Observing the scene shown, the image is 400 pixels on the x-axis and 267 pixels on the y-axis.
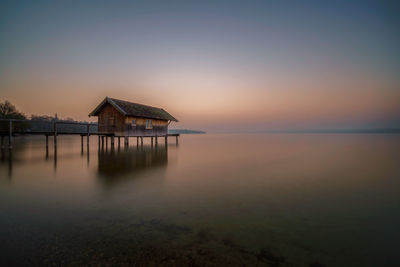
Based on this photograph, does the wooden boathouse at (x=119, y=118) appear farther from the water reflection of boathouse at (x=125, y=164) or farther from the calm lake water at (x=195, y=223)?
the calm lake water at (x=195, y=223)

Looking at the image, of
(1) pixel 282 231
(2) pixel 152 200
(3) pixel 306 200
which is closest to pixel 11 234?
(2) pixel 152 200

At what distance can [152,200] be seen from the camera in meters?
6.65

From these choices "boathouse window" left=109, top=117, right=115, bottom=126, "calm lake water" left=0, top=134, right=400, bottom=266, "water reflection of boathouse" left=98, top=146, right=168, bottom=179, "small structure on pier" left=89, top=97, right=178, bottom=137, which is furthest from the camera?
"boathouse window" left=109, top=117, right=115, bottom=126

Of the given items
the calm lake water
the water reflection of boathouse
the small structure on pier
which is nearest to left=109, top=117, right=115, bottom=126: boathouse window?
the small structure on pier

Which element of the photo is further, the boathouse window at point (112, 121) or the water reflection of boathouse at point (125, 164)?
the boathouse window at point (112, 121)

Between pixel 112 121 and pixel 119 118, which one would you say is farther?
pixel 112 121

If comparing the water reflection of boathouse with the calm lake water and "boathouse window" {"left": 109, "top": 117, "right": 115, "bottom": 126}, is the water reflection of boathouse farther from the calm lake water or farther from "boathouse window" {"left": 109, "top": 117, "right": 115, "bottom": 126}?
"boathouse window" {"left": 109, "top": 117, "right": 115, "bottom": 126}

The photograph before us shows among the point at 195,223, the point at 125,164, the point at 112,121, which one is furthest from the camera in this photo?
the point at 112,121

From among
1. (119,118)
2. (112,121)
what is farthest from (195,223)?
(112,121)

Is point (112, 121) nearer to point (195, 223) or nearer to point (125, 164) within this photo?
point (125, 164)

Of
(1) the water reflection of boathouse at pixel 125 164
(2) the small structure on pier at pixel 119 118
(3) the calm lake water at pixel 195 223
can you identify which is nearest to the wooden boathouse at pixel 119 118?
(2) the small structure on pier at pixel 119 118

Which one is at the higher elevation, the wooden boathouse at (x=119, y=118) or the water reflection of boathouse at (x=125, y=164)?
the wooden boathouse at (x=119, y=118)

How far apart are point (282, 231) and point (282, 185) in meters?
5.20

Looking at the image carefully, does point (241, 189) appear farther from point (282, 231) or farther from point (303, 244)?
point (303, 244)
